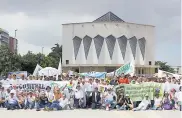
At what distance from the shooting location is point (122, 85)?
17906 millimetres

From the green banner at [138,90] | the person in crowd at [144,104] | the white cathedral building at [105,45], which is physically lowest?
the person in crowd at [144,104]

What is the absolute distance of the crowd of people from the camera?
17547 mm

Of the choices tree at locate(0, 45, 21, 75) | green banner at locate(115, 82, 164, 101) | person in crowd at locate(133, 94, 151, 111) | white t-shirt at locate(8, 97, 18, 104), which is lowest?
person in crowd at locate(133, 94, 151, 111)

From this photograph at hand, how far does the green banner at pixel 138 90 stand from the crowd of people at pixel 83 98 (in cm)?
14

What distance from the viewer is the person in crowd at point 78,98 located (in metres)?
18.1

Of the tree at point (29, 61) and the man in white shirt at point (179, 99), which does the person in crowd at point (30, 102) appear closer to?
the man in white shirt at point (179, 99)

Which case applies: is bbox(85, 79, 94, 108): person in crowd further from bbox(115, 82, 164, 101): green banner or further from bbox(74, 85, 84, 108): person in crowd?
bbox(115, 82, 164, 101): green banner

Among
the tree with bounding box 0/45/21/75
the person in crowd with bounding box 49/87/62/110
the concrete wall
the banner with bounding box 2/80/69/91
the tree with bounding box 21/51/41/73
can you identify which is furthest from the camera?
the concrete wall

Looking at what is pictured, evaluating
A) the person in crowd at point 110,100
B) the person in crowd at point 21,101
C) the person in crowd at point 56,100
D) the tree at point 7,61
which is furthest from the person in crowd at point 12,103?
the tree at point 7,61

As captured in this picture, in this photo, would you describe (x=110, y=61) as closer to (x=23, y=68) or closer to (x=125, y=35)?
(x=125, y=35)

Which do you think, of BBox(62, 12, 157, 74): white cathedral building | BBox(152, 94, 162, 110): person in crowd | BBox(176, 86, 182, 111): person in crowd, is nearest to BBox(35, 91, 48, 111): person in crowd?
BBox(152, 94, 162, 110): person in crowd

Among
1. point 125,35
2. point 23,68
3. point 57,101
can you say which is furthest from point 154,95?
point 125,35

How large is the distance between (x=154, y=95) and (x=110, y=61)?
2527 inches

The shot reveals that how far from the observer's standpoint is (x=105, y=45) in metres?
82.9
